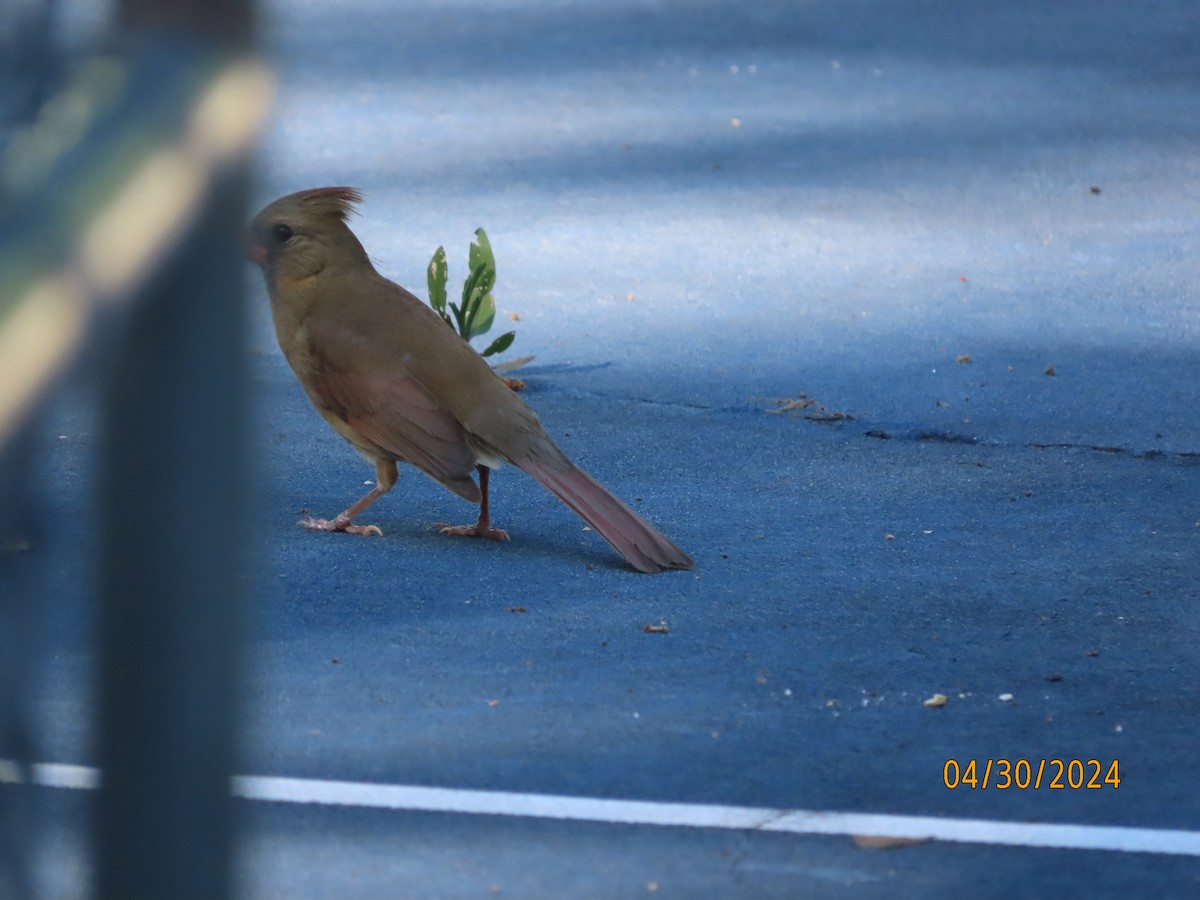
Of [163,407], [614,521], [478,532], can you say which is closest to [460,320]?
[478,532]

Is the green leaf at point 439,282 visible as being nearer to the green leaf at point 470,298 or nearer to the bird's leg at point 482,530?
the green leaf at point 470,298

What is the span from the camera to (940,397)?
7016 millimetres

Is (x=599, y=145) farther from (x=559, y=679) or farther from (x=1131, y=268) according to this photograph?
(x=559, y=679)

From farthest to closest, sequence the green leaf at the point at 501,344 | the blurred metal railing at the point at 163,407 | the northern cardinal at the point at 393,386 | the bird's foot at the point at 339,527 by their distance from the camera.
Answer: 1. the green leaf at the point at 501,344
2. the bird's foot at the point at 339,527
3. the northern cardinal at the point at 393,386
4. the blurred metal railing at the point at 163,407

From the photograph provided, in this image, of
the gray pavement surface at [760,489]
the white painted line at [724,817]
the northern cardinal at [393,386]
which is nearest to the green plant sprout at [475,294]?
the gray pavement surface at [760,489]

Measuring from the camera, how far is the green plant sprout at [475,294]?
22.4 ft

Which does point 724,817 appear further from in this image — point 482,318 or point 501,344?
point 482,318

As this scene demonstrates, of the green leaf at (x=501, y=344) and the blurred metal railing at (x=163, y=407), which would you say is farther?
the green leaf at (x=501, y=344)

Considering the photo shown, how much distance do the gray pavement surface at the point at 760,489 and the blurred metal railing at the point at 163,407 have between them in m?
0.03

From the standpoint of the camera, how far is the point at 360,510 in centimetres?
543

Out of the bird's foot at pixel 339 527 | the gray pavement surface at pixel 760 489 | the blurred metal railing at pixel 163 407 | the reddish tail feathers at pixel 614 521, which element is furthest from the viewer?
the bird's foot at pixel 339 527

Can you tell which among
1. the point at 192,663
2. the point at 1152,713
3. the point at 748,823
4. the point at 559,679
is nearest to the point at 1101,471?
the point at 1152,713

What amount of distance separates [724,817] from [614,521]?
1787 millimetres

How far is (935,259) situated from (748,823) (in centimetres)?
631
